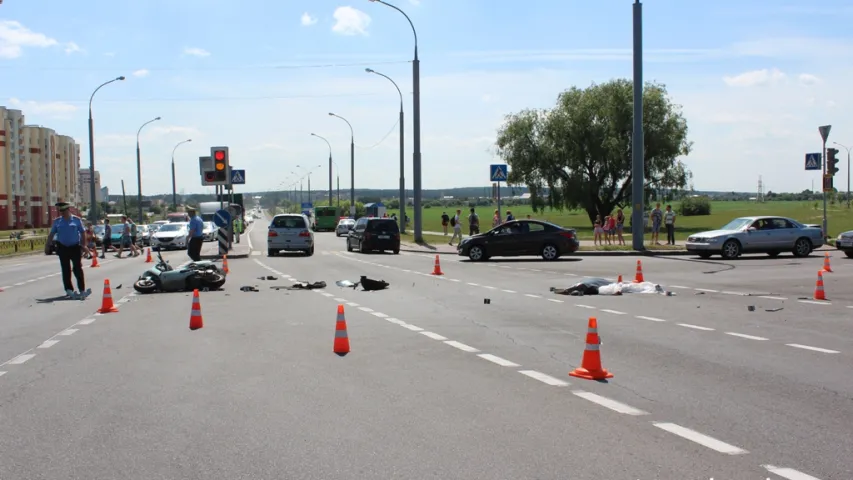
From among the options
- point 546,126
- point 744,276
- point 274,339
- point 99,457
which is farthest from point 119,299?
point 546,126

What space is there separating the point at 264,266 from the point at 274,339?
54.6 feet

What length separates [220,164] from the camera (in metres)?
29.0

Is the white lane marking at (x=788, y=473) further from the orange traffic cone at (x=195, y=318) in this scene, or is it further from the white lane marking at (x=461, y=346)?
the orange traffic cone at (x=195, y=318)

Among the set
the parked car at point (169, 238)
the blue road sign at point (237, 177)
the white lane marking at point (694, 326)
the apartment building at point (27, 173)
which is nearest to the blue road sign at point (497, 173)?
the blue road sign at point (237, 177)

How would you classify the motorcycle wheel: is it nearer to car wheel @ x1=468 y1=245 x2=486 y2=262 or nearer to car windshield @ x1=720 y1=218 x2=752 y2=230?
car wheel @ x1=468 y1=245 x2=486 y2=262

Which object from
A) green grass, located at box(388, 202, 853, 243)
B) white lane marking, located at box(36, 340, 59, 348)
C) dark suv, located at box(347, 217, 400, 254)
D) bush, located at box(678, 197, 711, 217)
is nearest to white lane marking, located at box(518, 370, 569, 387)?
white lane marking, located at box(36, 340, 59, 348)

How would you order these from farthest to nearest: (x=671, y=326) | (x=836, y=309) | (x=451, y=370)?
1. (x=836, y=309)
2. (x=671, y=326)
3. (x=451, y=370)

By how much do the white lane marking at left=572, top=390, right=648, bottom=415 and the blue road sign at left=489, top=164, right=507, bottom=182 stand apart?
2710cm

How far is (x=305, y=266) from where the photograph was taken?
26828mm

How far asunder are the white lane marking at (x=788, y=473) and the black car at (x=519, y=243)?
78.0 feet

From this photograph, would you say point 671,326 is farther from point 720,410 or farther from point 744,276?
point 744,276

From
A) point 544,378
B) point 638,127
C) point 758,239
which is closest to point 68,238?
point 544,378

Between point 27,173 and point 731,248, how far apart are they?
9741 centimetres

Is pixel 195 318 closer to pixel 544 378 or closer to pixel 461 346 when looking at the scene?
pixel 461 346
